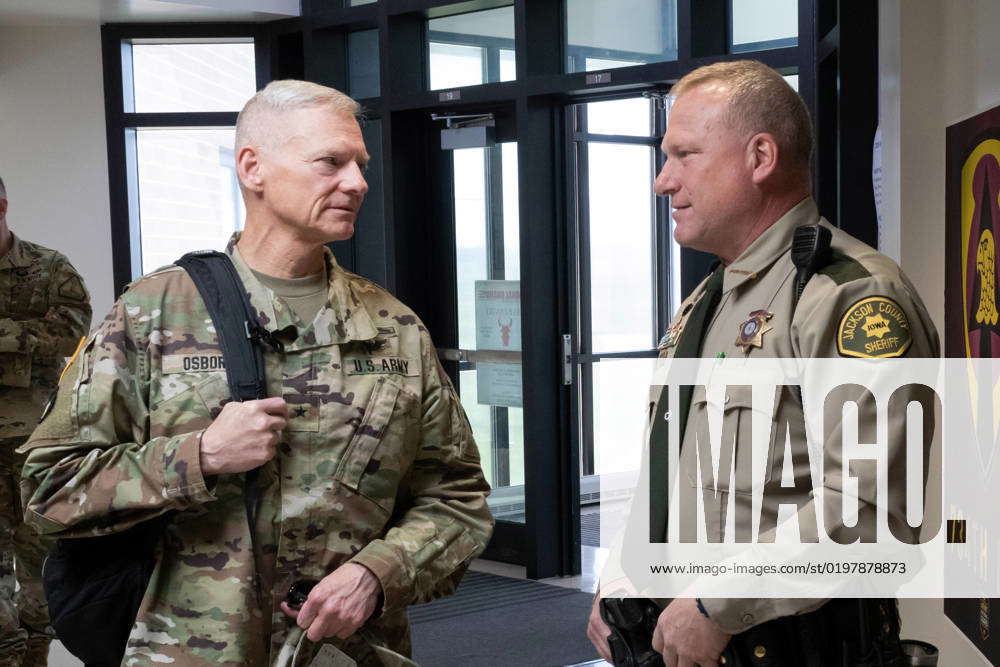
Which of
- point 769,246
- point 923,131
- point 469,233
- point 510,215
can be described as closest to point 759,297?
point 769,246

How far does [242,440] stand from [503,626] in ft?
11.0

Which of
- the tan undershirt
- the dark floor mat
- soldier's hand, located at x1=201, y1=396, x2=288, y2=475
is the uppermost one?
the tan undershirt

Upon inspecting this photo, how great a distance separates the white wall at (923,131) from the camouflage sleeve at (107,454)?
6.69ft

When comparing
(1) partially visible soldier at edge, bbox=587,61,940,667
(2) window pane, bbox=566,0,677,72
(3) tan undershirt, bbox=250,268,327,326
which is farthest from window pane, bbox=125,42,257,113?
(1) partially visible soldier at edge, bbox=587,61,940,667

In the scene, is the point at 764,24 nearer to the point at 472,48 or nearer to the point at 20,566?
the point at 472,48

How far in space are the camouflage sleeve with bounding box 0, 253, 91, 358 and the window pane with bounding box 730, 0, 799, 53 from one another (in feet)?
10.1

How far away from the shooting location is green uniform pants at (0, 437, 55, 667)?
407cm

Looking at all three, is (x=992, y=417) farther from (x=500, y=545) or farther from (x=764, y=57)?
(x=500, y=545)

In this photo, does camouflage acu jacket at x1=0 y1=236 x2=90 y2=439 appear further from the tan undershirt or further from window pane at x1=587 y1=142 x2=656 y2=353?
window pane at x1=587 y1=142 x2=656 y2=353

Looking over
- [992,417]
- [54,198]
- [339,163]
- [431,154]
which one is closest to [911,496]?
[992,417]

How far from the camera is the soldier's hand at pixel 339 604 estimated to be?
176cm

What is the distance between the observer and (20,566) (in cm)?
421

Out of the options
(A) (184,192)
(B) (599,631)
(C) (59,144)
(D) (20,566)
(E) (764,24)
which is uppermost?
(E) (764,24)

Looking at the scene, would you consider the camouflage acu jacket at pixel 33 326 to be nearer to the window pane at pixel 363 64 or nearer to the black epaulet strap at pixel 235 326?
the window pane at pixel 363 64
